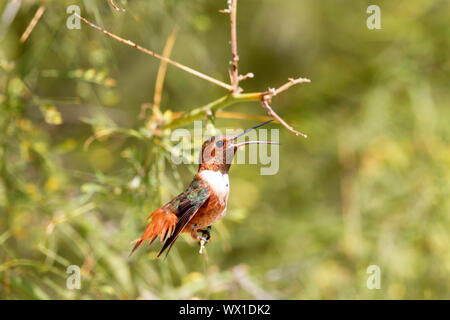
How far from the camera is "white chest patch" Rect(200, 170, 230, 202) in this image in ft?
3.55

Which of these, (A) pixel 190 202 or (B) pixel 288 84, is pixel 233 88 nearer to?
(B) pixel 288 84

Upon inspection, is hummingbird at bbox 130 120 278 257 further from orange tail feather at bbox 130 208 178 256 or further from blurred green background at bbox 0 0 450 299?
blurred green background at bbox 0 0 450 299

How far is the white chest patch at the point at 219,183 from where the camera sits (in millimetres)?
1081

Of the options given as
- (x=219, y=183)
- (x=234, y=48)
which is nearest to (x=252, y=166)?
(x=219, y=183)

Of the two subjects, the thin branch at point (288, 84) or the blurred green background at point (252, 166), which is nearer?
the thin branch at point (288, 84)

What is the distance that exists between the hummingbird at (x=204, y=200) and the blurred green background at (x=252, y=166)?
0.33m

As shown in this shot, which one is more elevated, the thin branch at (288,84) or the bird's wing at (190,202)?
the thin branch at (288,84)

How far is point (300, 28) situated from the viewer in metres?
4.21

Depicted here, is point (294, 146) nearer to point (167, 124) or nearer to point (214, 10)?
point (214, 10)

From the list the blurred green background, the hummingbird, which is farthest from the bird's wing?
the blurred green background

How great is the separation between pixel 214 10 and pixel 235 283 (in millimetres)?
2406

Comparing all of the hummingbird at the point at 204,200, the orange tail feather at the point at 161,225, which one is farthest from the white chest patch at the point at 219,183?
Answer: the orange tail feather at the point at 161,225

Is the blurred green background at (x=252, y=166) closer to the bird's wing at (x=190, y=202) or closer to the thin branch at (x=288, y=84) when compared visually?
the bird's wing at (x=190, y=202)
